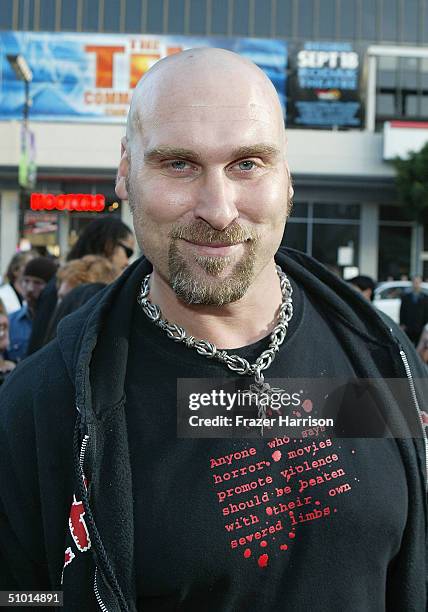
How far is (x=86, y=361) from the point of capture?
1506 mm

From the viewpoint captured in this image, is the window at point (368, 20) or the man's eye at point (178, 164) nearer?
the man's eye at point (178, 164)

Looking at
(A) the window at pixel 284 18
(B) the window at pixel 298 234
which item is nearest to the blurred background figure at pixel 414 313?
(B) the window at pixel 298 234

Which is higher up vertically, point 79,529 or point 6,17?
point 6,17

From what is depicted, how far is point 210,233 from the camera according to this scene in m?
1.44

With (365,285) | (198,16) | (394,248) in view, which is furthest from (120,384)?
(198,16)

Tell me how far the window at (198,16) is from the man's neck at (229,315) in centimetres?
2721

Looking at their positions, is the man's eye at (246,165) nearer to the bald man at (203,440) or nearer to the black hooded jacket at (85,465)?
the bald man at (203,440)

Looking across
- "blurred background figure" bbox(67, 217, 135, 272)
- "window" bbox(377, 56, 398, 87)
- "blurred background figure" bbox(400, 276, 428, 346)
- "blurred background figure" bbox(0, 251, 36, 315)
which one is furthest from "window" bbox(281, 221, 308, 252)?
"blurred background figure" bbox(67, 217, 135, 272)

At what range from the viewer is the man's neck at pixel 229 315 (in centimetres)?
161

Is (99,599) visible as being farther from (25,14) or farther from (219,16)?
(25,14)

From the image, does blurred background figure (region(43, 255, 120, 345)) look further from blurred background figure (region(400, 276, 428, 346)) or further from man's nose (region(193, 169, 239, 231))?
blurred background figure (region(400, 276, 428, 346))

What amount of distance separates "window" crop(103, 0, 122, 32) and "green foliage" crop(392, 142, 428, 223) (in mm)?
11276

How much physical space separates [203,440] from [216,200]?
51 centimetres

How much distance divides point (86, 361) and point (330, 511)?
23.8 inches
